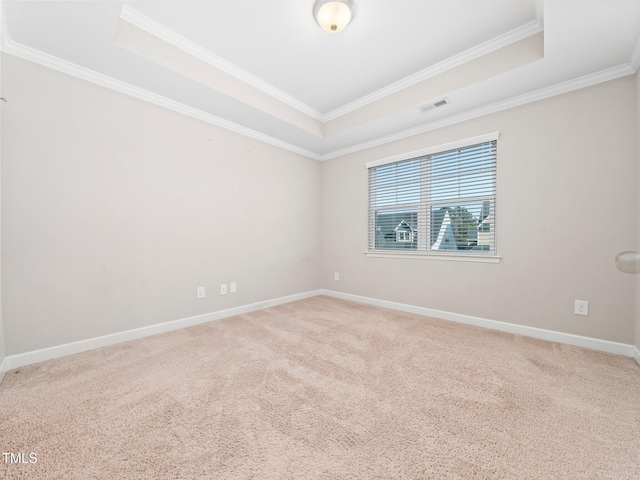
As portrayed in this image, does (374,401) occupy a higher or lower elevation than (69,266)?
lower

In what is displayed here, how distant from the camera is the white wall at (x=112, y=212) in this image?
2049 millimetres

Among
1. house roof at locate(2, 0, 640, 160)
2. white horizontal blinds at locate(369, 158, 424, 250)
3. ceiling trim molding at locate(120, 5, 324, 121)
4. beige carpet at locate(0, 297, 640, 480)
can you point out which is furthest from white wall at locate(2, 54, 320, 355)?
white horizontal blinds at locate(369, 158, 424, 250)

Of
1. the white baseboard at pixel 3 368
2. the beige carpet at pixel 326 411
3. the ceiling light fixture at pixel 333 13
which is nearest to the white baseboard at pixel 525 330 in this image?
the beige carpet at pixel 326 411

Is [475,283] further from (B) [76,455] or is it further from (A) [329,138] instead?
(B) [76,455]

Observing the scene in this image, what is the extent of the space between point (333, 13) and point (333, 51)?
530mm

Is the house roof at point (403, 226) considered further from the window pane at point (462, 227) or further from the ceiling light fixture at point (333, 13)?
the ceiling light fixture at point (333, 13)

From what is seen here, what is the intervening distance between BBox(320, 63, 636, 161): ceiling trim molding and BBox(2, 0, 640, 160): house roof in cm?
1

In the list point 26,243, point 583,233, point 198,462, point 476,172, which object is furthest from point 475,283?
point 26,243

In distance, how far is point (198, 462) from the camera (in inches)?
45.3

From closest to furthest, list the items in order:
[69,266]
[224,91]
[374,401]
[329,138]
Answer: [374,401] < [69,266] < [224,91] < [329,138]

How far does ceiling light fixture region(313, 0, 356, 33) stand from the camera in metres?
1.94

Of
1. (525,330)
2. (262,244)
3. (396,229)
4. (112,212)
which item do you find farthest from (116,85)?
(525,330)

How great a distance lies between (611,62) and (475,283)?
2.26m

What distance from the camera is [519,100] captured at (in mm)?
2697
